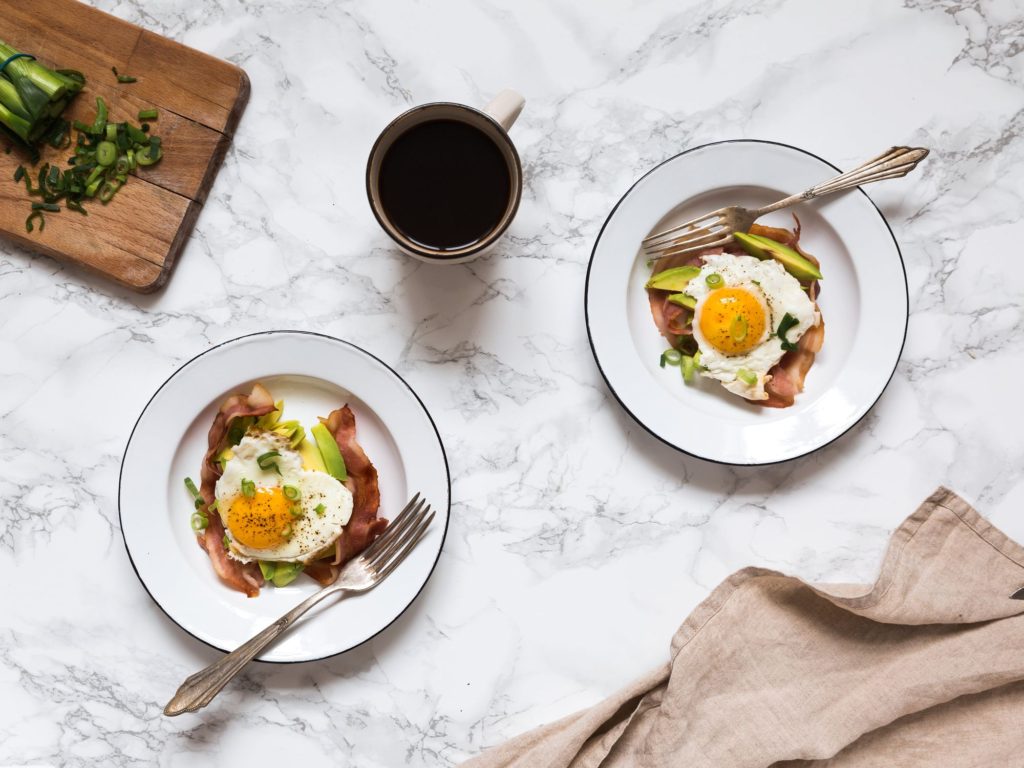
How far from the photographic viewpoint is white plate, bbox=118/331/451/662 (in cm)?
162

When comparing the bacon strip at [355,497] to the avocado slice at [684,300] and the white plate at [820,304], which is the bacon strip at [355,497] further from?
the avocado slice at [684,300]

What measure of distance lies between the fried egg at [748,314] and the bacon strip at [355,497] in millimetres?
755

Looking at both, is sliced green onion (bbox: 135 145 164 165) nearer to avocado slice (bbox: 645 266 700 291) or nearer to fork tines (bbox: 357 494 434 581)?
fork tines (bbox: 357 494 434 581)

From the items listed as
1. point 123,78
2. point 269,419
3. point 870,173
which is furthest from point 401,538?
point 870,173

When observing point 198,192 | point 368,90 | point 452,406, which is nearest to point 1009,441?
point 452,406

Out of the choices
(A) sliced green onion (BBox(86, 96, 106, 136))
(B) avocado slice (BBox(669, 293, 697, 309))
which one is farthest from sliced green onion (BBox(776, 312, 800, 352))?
(A) sliced green onion (BBox(86, 96, 106, 136))

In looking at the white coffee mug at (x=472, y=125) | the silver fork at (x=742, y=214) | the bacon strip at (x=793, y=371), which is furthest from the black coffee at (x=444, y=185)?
the bacon strip at (x=793, y=371)

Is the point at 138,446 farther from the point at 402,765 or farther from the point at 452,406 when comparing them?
the point at 402,765

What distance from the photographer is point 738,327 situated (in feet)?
5.39

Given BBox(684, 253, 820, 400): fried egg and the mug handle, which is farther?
BBox(684, 253, 820, 400): fried egg

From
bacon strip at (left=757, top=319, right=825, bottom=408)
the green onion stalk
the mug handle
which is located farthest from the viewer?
bacon strip at (left=757, top=319, right=825, bottom=408)

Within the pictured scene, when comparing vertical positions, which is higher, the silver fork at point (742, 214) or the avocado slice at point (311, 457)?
the silver fork at point (742, 214)

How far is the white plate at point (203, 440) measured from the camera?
1619 mm

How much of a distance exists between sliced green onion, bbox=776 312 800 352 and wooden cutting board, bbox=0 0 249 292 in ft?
4.11
